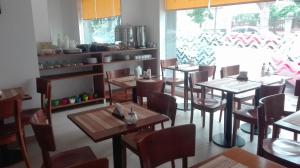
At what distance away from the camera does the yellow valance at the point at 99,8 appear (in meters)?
5.22

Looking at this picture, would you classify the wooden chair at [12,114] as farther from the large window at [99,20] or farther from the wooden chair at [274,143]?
the large window at [99,20]

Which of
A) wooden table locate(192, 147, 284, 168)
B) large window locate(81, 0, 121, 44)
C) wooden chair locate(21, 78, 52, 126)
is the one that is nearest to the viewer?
wooden table locate(192, 147, 284, 168)

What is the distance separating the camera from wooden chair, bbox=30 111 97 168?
Answer: 149 cm

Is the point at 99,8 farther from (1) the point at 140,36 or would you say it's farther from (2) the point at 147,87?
(2) the point at 147,87

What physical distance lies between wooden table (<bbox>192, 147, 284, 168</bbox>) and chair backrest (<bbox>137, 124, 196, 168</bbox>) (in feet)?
0.71

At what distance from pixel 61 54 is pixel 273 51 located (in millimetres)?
3049

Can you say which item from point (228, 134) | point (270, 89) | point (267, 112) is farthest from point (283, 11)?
point (267, 112)

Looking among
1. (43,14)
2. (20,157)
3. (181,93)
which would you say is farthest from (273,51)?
(43,14)

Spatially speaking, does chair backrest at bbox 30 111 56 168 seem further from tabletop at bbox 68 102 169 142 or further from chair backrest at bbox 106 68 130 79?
chair backrest at bbox 106 68 130 79

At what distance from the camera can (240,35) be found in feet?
12.4

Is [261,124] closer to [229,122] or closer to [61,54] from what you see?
[229,122]

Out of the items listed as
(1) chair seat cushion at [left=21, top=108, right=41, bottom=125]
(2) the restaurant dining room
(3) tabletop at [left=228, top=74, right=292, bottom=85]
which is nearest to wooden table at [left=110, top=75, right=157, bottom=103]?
(2) the restaurant dining room

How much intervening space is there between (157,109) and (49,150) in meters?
0.98

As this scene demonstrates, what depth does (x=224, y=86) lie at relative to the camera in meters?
2.66
